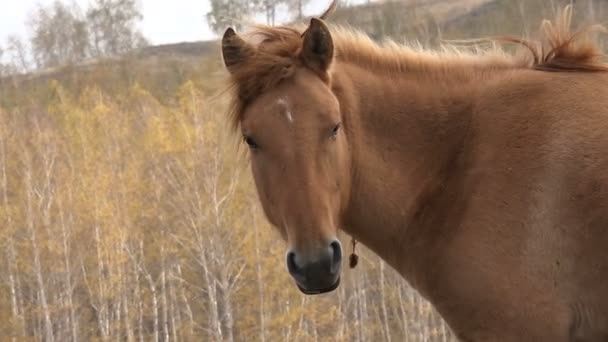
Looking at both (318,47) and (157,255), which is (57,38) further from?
(318,47)

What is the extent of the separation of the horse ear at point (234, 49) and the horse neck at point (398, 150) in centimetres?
50

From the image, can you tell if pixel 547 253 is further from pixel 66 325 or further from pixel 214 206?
pixel 66 325

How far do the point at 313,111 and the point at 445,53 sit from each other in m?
1.06

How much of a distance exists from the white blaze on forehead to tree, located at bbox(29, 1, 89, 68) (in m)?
73.6

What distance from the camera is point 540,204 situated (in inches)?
152

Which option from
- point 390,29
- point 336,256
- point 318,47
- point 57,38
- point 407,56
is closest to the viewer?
point 336,256

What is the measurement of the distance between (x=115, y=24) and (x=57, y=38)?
5851mm

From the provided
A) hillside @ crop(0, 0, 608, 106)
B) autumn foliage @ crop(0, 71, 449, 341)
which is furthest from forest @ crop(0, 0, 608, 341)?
hillside @ crop(0, 0, 608, 106)

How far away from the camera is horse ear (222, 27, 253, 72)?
13.8 ft

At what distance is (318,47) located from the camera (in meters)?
4.11

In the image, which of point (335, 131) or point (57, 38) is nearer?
point (335, 131)

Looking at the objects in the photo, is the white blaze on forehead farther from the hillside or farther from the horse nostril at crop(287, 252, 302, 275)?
the hillside

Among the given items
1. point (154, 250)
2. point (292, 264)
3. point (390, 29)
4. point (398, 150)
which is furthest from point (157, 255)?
point (292, 264)

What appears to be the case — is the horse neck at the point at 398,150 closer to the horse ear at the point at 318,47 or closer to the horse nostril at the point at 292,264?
the horse ear at the point at 318,47
